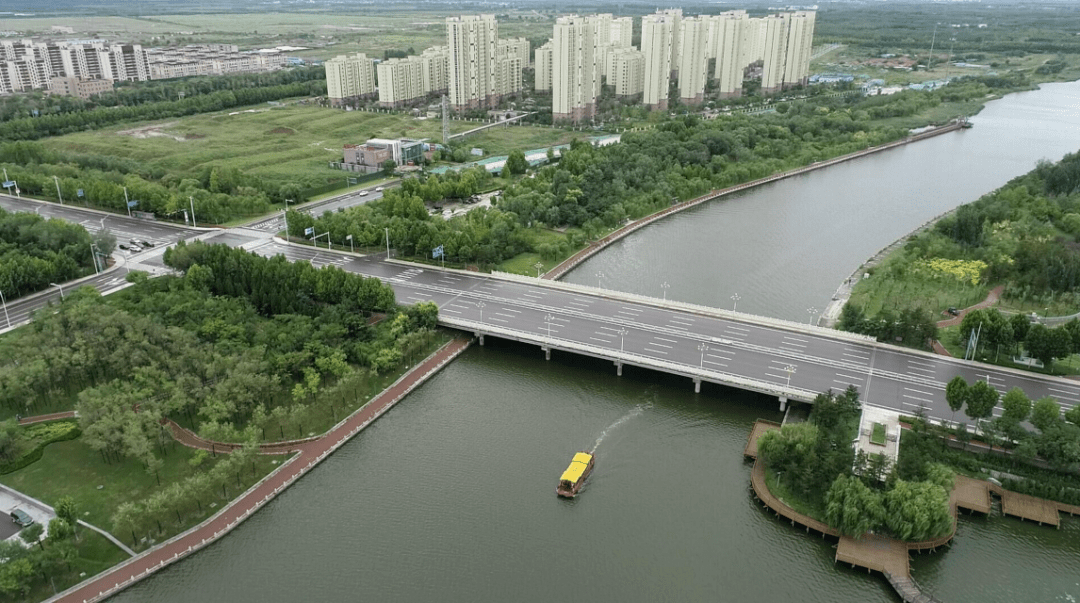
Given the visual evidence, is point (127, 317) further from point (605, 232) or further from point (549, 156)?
point (549, 156)

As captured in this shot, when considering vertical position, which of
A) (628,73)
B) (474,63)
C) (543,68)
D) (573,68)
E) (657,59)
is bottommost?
(628,73)

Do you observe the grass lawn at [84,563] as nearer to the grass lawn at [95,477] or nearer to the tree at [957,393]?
the grass lawn at [95,477]

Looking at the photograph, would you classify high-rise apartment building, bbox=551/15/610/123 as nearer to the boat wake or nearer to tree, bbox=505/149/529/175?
tree, bbox=505/149/529/175

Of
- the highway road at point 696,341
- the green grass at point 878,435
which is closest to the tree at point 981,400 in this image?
the highway road at point 696,341

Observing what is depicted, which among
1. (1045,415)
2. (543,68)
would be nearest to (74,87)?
(543,68)

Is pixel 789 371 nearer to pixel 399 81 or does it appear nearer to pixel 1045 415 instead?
pixel 1045 415

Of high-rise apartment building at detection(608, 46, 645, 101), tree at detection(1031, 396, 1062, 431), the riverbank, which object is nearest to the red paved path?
the riverbank

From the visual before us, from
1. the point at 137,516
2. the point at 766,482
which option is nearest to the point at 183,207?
the point at 137,516

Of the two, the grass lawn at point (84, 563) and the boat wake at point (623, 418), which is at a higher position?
the grass lawn at point (84, 563)
